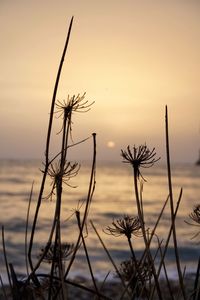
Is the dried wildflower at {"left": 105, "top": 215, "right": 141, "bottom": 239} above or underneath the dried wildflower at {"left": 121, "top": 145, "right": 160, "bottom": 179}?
underneath

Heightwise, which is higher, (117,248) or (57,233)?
(57,233)

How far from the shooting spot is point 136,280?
0.95m

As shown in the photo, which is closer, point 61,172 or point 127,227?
point 61,172

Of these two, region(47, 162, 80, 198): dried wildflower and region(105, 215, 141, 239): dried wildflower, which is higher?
region(47, 162, 80, 198): dried wildflower

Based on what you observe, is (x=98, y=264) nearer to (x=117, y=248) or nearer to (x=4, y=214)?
(x=117, y=248)

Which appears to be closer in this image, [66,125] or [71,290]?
[66,125]

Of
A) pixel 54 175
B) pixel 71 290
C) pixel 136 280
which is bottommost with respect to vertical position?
pixel 71 290

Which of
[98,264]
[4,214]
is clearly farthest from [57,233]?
[4,214]

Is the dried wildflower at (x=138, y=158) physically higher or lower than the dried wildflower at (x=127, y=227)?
higher

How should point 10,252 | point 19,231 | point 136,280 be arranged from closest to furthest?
point 136,280 → point 10,252 → point 19,231

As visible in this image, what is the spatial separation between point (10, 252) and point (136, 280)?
42.5 feet

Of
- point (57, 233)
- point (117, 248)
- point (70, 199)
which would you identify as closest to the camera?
point (57, 233)

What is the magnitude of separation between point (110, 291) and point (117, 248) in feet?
20.2

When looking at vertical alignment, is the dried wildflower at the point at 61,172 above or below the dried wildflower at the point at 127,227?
above
